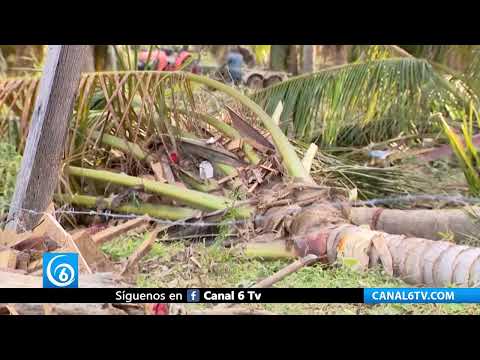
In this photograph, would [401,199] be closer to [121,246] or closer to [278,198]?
[278,198]

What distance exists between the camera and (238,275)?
13.6 feet

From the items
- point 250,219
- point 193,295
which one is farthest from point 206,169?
point 193,295

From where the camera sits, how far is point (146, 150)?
462 cm

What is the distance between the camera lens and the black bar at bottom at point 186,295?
4020mm

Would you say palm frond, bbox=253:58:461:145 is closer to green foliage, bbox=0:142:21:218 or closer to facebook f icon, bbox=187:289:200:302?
facebook f icon, bbox=187:289:200:302

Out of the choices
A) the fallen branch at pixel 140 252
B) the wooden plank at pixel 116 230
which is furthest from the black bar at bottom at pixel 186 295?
the wooden plank at pixel 116 230

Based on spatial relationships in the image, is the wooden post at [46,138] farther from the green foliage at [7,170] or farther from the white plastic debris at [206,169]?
the white plastic debris at [206,169]

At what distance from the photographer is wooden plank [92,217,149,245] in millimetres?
4258

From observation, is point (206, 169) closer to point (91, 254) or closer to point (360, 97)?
point (91, 254)

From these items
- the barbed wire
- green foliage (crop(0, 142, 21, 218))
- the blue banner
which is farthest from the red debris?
the blue banner

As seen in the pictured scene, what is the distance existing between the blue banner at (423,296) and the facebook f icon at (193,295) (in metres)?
0.84

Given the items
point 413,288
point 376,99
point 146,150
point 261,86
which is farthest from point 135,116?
point 413,288

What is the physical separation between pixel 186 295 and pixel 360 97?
167 cm

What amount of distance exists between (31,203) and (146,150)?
2.35ft
